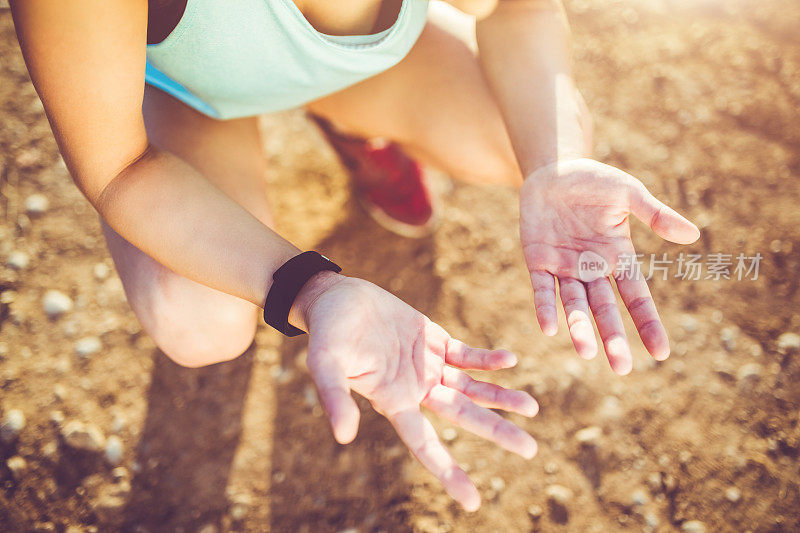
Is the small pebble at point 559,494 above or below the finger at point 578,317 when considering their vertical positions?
below

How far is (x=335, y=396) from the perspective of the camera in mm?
877

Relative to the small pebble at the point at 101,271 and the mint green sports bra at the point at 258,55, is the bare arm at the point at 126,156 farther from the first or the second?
the small pebble at the point at 101,271

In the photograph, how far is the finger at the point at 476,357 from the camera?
108 cm

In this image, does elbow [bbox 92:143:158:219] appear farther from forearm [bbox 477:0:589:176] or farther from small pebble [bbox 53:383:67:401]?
forearm [bbox 477:0:589:176]

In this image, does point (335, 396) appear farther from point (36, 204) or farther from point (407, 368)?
point (36, 204)

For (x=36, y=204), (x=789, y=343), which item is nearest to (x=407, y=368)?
(x=789, y=343)

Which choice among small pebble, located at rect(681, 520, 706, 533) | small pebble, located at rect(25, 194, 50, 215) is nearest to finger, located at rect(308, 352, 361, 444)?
small pebble, located at rect(681, 520, 706, 533)

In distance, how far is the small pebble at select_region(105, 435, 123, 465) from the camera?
1649 mm

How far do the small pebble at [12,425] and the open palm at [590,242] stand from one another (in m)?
1.63

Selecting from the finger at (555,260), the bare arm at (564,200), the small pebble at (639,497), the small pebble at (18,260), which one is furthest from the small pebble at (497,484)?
the small pebble at (18,260)

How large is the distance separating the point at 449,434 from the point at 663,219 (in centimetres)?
100

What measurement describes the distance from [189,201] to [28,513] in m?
1.10

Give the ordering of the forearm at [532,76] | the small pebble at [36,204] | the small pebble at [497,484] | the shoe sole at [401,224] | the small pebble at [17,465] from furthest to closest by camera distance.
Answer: the shoe sole at [401,224] → the small pebble at [36,204] → the small pebble at [497,484] → the small pebble at [17,465] → the forearm at [532,76]

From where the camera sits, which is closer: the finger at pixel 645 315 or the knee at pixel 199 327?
the finger at pixel 645 315
